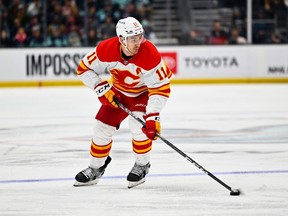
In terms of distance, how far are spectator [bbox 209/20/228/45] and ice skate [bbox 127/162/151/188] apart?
10.2 meters

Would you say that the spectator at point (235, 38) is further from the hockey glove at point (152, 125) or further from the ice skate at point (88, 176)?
the hockey glove at point (152, 125)

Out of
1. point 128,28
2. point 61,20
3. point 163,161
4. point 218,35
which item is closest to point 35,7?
point 61,20

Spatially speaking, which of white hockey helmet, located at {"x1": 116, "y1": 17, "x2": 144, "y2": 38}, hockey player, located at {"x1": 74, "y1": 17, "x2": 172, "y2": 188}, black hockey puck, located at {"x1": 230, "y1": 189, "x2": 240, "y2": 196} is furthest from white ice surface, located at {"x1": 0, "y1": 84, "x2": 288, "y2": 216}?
white hockey helmet, located at {"x1": 116, "y1": 17, "x2": 144, "y2": 38}

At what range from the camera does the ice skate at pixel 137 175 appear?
5199mm

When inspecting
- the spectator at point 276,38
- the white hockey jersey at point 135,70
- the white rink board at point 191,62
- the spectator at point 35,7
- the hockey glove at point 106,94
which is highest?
the white hockey jersey at point 135,70

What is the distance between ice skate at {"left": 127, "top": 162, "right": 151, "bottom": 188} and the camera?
17.1ft

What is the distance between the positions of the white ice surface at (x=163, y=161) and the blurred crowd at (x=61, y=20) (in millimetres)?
3501

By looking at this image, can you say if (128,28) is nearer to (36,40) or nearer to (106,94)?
(106,94)

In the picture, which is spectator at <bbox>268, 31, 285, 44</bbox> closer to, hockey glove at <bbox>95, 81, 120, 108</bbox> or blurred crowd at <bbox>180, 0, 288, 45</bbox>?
blurred crowd at <bbox>180, 0, 288, 45</bbox>

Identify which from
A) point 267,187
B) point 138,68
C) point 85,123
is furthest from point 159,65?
point 85,123

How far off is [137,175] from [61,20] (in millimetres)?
10578

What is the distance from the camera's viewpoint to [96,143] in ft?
17.5

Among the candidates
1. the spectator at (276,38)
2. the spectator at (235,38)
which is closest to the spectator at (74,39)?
the spectator at (235,38)

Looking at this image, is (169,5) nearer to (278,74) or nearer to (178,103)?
(278,74)
